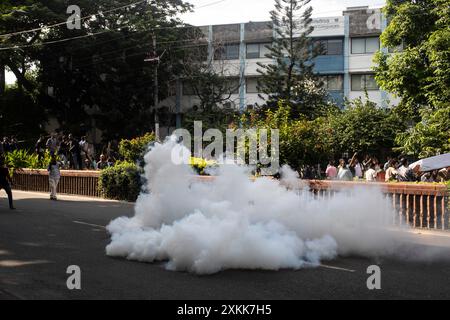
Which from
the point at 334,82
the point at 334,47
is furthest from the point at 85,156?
the point at 334,47

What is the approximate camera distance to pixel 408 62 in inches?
891

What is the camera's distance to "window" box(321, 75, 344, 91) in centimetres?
4450

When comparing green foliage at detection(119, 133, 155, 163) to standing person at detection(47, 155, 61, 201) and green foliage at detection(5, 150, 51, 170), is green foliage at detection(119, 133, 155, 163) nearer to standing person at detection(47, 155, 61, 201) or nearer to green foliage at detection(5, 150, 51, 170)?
standing person at detection(47, 155, 61, 201)

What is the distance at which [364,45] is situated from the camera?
4353 centimetres

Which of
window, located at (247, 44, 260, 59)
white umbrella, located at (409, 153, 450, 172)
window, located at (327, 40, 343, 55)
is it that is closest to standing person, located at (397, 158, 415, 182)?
white umbrella, located at (409, 153, 450, 172)

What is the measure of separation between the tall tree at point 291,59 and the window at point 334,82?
152 inches

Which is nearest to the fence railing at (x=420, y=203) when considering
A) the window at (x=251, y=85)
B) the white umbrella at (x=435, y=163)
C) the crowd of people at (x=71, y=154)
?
the white umbrella at (x=435, y=163)

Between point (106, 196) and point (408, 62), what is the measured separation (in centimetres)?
1446

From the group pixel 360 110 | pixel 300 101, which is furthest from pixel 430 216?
pixel 300 101

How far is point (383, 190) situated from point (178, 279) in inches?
285

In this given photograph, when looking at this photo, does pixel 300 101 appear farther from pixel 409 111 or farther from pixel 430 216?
pixel 430 216

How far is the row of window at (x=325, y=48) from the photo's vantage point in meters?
43.3

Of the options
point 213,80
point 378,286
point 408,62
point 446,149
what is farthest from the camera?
point 213,80

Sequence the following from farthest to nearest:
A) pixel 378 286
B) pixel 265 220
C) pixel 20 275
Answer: pixel 265 220, pixel 20 275, pixel 378 286
